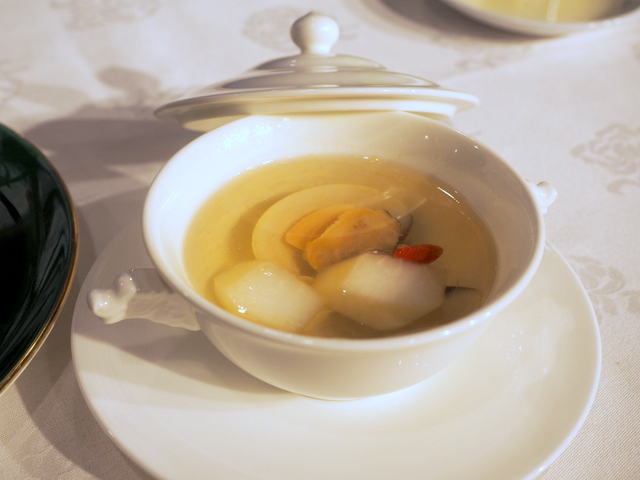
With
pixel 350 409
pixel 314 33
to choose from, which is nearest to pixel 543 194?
pixel 350 409

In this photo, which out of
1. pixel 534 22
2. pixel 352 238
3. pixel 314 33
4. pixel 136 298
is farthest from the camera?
pixel 534 22

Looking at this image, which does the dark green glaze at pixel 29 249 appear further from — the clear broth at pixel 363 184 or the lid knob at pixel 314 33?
the lid knob at pixel 314 33

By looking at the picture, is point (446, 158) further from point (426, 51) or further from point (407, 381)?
point (426, 51)

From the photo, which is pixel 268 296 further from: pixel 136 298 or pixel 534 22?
pixel 534 22

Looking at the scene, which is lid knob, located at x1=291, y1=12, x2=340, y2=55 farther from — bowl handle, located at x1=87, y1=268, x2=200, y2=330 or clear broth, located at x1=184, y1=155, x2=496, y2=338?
bowl handle, located at x1=87, y1=268, x2=200, y2=330

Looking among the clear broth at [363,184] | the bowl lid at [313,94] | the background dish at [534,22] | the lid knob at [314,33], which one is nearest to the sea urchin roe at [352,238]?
the clear broth at [363,184]

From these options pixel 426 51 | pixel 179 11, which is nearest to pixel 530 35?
pixel 426 51

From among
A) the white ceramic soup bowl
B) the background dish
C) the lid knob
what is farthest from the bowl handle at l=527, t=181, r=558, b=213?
the background dish
